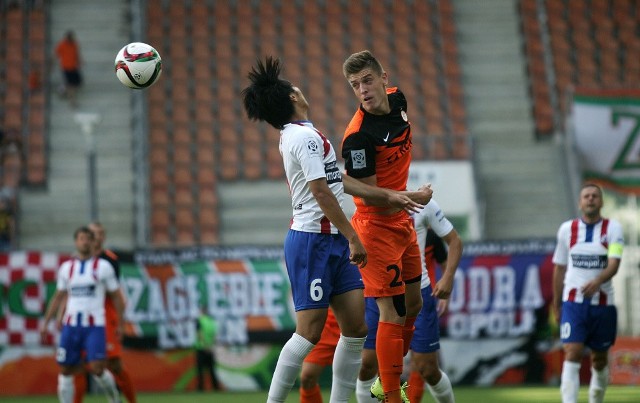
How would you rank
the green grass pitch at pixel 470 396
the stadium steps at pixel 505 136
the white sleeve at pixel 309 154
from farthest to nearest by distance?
the stadium steps at pixel 505 136 → the green grass pitch at pixel 470 396 → the white sleeve at pixel 309 154

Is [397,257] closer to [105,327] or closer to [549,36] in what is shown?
[105,327]

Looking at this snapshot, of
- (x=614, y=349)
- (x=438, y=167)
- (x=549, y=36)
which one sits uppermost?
(x=549, y=36)

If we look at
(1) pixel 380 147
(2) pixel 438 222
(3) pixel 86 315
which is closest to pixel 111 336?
(3) pixel 86 315

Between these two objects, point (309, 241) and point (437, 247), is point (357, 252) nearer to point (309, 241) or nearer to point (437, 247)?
point (309, 241)

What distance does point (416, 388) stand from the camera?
9055 mm

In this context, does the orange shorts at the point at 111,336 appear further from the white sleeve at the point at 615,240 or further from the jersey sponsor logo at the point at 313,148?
the jersey sponsor logo at the point at 313,148

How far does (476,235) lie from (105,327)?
7434 millimetres

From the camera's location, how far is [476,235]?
17.5 m

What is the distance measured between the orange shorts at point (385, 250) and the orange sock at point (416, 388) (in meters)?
1.42

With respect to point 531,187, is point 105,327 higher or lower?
lower

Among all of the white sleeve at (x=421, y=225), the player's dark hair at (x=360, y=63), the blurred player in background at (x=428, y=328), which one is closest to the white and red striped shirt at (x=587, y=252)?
the blurred player in background at (x=428, y=328)

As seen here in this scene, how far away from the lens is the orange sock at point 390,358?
7.51m

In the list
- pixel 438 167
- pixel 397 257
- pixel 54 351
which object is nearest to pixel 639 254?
→ pixel 438 167

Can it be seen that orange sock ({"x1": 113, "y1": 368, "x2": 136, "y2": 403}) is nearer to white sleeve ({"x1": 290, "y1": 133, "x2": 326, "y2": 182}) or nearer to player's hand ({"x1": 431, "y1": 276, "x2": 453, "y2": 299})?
player's hand ({"x1": 431, "y1": 276, "x2": 453, "y2": 299})
